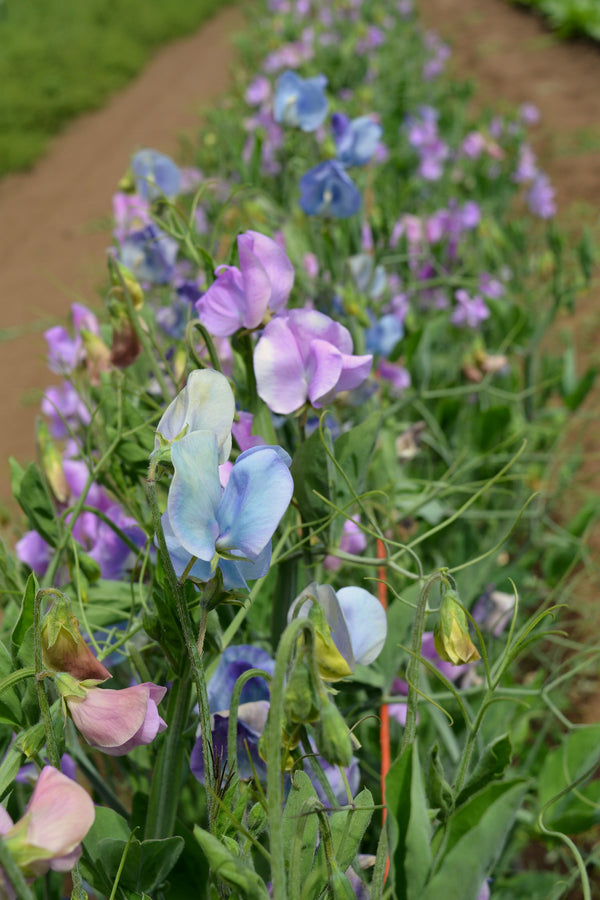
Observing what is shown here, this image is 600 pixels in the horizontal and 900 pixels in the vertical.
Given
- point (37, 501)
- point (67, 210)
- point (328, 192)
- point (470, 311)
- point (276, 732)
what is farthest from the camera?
point (67, 210)

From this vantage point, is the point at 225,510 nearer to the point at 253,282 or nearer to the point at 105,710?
the point at 105,710

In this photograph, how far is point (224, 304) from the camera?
569 mm

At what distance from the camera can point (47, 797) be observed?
323 mm

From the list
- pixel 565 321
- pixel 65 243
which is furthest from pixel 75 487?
pixel 65 243

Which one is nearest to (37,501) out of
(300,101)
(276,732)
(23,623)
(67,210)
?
(23,623)

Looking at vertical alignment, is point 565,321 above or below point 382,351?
below

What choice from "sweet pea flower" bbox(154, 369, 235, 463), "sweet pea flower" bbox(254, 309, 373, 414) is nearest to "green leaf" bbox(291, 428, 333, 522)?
"sweet pea flower" bbox(254, 309, 373, 414)

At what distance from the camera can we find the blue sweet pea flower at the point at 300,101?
103cm

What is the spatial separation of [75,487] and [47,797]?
44 cm

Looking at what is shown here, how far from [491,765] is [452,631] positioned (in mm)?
71

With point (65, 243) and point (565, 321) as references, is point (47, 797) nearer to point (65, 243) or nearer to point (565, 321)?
point (565, 321)

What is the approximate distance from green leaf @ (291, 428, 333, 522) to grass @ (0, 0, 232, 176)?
17.4ft

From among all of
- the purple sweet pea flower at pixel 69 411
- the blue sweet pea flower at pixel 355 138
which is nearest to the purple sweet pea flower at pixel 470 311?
the blue sweet pea flower at pixel 355 138

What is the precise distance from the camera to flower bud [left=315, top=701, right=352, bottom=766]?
1.10 feet
